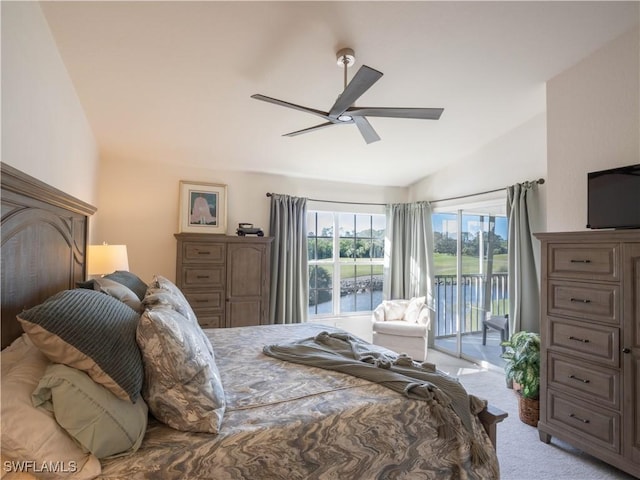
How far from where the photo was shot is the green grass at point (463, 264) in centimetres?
404

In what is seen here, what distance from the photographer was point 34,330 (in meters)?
1.03

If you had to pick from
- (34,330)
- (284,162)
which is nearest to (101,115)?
(284,162)

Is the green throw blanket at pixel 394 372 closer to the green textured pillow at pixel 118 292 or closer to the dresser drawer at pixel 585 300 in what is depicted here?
the green textured pillow at pixel 118 292

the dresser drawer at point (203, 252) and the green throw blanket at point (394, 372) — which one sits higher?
the dresser drawer at point (203, 252)

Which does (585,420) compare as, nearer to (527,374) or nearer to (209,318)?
(527,374)

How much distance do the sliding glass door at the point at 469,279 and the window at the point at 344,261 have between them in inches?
36.4

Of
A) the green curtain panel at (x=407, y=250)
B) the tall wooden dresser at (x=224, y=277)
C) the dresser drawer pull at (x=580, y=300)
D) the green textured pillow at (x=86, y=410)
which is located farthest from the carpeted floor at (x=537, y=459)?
the tall wooden dresser at (x=224, y=277)

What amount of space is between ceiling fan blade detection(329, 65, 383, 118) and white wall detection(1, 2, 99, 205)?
153 centimetres

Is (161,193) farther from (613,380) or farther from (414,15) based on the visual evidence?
(613,380)

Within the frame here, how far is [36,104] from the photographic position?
1.79m

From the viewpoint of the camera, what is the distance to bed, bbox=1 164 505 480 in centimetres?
113

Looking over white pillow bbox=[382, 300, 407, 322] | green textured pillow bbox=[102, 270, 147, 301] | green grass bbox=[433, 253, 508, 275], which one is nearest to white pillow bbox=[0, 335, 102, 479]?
green textured pillow bbox=[102, 270, 147, 301]

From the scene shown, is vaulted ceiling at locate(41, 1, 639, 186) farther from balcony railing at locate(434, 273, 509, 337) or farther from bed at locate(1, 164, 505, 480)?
balcony railing at locate(434, 273, 509, 337)

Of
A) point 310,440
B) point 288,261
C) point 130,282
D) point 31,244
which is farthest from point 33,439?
point 288,261
